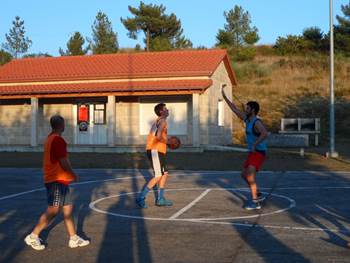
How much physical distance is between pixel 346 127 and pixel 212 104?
13523 millimetres

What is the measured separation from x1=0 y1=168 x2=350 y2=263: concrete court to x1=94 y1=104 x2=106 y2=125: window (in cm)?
1429

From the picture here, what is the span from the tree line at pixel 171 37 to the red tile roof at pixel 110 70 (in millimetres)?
26950

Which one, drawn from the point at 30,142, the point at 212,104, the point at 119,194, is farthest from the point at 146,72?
the point at 119,194

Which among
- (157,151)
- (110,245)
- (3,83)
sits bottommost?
(110,245)

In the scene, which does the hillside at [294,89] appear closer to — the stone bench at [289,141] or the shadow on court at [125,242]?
the stone bench at [289,141]

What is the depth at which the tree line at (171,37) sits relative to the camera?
200ft

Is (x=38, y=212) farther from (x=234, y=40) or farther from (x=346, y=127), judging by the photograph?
(x=234, y=40)

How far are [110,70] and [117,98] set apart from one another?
1.49 metres

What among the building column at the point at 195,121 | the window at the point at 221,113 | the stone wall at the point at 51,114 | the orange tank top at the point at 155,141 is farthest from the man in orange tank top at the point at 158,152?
the window at the point at 221,113

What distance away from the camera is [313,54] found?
61.0m

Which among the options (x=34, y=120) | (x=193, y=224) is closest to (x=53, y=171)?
(x=193, y=224)

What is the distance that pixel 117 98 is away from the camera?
28844 mm

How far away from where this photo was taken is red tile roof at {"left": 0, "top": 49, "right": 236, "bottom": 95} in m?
27.5

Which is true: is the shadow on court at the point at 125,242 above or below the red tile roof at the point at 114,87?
below
